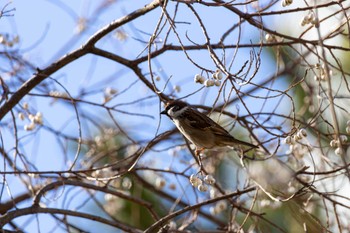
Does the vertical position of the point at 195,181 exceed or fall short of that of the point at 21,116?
it falls short

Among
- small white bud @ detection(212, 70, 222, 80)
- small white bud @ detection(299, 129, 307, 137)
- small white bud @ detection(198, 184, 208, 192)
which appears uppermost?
small white bud @ detection(212, 70, 222, 80)

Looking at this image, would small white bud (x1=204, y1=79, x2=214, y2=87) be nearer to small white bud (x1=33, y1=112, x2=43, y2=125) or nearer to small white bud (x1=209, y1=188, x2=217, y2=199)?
small white bud (x1=209, y1=188, x2=217, y2=199)

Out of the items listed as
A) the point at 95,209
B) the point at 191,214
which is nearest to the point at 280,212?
the point at 95,209

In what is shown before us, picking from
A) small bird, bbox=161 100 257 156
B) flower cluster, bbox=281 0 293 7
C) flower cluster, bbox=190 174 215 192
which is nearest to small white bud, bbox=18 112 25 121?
small bird, bbox=161 100 257 156

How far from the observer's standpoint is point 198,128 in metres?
4.65

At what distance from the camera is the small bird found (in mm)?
4523

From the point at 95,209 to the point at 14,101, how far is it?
406 centimetres

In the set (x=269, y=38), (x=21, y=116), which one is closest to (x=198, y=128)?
(x=269, y=38)

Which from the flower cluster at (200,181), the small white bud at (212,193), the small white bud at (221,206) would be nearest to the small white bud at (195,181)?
the flower cluster at (200,181)

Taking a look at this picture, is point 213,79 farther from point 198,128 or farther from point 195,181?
point 198,128

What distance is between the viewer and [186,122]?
15.6ft

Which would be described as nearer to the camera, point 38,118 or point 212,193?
point 38,118

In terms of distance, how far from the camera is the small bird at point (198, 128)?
452 cm

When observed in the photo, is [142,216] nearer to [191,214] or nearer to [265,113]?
[191,214]
